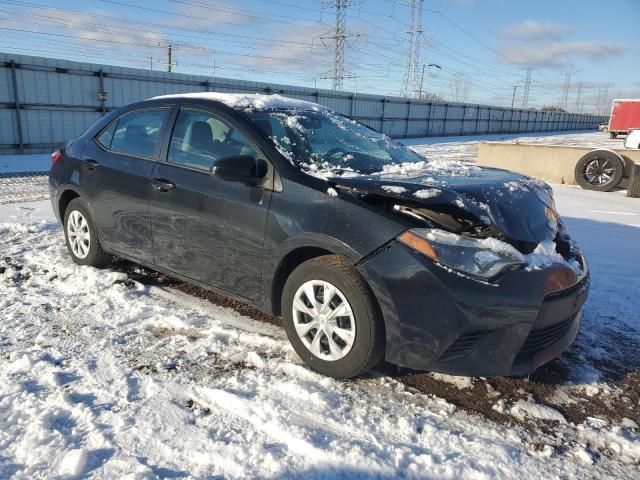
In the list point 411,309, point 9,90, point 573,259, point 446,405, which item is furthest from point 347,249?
point 9,90

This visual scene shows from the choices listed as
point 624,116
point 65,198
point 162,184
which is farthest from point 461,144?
point 162,184

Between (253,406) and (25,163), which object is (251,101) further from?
(25,163)

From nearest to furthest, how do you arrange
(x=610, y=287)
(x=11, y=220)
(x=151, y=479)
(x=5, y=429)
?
(x=151, y=479)
(x=5, y=429)
(x=610, y=287)
(x=11, y=220)

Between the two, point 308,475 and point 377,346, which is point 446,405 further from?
point 308,475

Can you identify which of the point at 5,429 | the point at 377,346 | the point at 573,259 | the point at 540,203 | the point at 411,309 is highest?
the point at 540,203

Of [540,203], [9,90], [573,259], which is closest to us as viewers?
[573,259]

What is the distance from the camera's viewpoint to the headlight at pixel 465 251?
251 centimetres

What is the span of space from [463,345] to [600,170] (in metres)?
9.86

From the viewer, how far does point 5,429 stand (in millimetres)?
2332

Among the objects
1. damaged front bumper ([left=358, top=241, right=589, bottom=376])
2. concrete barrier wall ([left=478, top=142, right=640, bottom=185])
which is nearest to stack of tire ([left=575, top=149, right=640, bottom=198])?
concrete barrier wall ([left=478, top=142, right=640, bottom=185])

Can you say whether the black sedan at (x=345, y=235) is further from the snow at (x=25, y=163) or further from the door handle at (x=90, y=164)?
the snow at (x=25, y=163)

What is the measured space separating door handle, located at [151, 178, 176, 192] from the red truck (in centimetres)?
3819

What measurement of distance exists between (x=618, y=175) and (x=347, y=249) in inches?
384

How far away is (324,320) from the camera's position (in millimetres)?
2863
